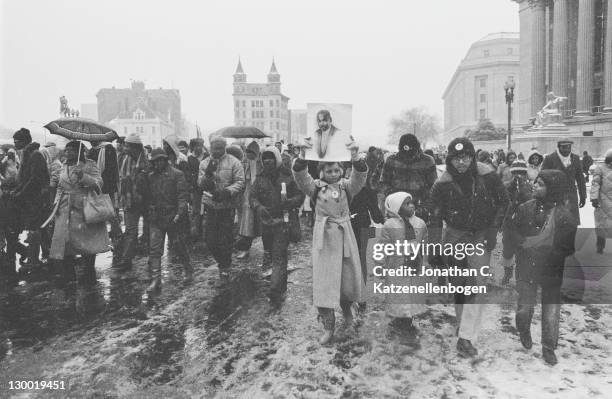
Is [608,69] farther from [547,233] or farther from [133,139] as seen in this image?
[547,233]

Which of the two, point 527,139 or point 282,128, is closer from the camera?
point 527,139

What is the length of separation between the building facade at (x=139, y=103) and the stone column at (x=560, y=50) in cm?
8088

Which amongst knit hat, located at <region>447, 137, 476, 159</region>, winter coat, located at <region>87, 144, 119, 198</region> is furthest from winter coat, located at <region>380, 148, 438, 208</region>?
winter coat, located at <region>87, 144, 119, 198</region>

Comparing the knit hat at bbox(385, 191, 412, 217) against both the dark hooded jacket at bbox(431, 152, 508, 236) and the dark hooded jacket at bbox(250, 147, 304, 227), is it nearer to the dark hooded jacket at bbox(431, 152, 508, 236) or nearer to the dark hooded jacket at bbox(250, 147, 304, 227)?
the dark hooded jacket at bbox(431, 152, 508, 236)

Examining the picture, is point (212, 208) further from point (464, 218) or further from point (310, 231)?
point (310, 231)

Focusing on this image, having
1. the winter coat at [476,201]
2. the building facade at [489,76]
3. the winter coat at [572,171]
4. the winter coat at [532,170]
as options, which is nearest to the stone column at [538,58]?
the winter coat at [532,170]

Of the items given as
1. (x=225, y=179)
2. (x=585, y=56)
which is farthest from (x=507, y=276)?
(x=585, y=56)

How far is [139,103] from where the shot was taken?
105 m

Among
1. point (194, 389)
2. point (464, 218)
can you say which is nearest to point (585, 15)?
point (464, 218)

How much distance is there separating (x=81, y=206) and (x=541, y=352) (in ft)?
18.2

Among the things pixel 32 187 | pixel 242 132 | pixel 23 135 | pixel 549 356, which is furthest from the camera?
pixel 242 132

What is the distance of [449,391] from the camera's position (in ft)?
13.4

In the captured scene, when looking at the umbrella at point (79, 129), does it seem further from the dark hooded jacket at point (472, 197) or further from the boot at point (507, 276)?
the boot at point (507, 276)

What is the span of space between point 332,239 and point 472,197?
4.47 feet
